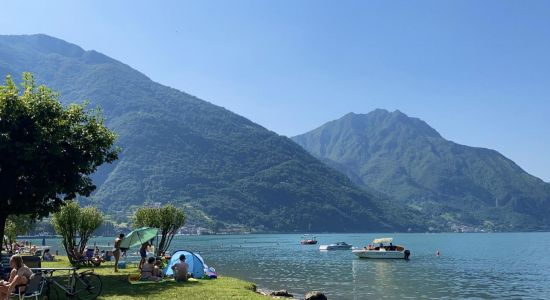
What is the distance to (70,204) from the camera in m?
44.9

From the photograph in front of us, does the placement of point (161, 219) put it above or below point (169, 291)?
above

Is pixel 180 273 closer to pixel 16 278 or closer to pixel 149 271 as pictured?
pixel 149 271

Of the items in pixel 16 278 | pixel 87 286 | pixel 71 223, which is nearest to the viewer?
pixel 16 278

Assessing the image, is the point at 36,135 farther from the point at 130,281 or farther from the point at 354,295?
the point at 354,295

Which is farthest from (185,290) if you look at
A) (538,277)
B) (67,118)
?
(538,277)

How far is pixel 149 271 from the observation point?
2948 cm

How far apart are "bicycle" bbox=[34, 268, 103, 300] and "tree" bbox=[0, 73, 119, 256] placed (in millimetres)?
7808

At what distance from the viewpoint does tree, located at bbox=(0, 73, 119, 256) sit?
2662 cm

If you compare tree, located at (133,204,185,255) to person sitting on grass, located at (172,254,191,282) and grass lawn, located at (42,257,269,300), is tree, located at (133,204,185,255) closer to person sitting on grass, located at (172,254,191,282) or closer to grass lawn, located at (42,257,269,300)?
person sitting on grass, located at (172,254,191,282)

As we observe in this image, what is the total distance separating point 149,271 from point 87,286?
8.33 metres

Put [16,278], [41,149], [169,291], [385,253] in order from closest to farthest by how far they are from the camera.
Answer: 1. [16,278]
2. [169,291]
3. [41,149]
4. [385,253]

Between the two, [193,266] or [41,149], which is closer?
[41,149]

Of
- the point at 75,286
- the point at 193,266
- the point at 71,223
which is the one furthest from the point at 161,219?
the point at 75,286

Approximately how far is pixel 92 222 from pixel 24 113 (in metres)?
22.7
